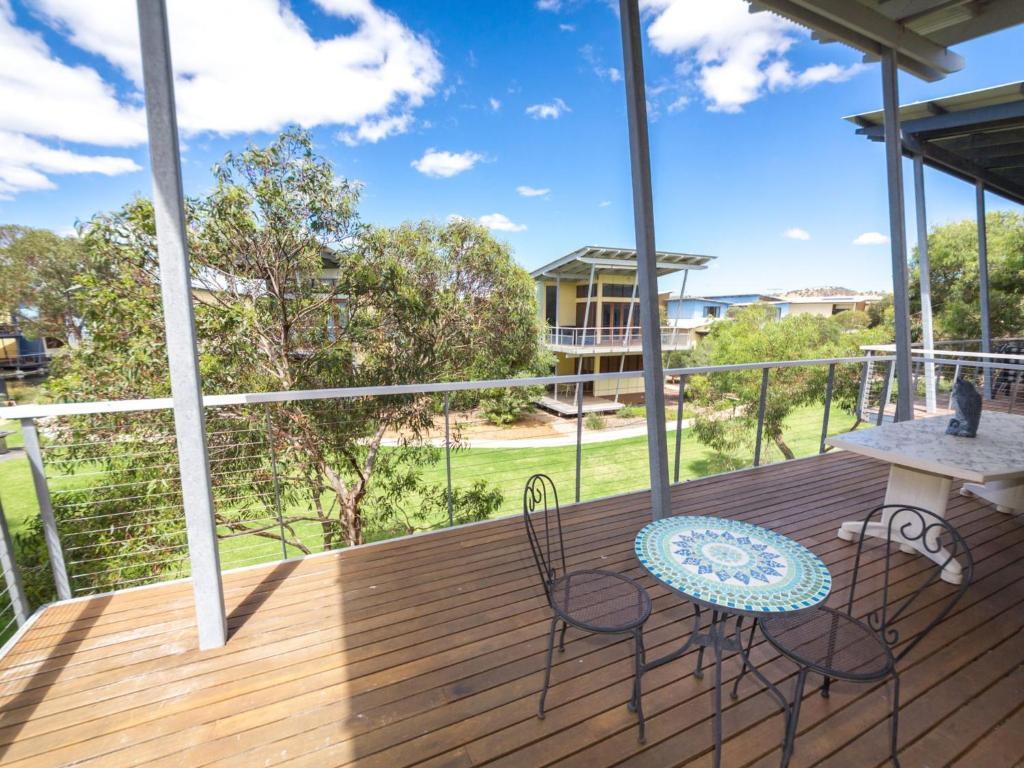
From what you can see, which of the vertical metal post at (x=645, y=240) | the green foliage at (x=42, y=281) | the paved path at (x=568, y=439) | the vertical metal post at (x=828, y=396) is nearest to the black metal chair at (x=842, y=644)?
the vertical metal post at (x=645, y=240)

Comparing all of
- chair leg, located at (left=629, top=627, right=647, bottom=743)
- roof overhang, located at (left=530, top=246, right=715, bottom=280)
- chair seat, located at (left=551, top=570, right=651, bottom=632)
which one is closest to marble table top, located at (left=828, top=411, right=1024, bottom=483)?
chair seat, located at (left=551, top=570, right=651, bottom=632)

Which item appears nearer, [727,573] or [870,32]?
[727,573]

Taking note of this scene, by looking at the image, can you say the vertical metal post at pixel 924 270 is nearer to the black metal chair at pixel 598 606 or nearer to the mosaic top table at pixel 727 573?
the mosaic top table at pixel 727 573

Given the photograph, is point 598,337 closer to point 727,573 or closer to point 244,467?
point 244,467

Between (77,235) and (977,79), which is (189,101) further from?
(977,79)

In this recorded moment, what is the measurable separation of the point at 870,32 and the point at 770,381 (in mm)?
7859

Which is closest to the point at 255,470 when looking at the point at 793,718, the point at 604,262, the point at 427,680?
the point at 427,680

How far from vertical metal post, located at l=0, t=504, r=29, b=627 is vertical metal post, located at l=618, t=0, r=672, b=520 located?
116 inches

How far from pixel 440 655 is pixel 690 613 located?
44.0 inches

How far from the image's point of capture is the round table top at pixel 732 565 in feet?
4.01

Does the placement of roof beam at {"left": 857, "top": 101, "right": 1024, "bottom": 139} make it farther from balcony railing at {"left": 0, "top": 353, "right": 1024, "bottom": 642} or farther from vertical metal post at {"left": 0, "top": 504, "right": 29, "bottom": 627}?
vertical metal post at {"left": 0, "top": 504, "right": 29, "bottom": 627}

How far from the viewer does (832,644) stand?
1364 millimetres

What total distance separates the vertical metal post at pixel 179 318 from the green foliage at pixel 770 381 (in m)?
9.80

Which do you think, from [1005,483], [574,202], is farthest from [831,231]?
[1005,483]
